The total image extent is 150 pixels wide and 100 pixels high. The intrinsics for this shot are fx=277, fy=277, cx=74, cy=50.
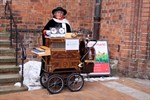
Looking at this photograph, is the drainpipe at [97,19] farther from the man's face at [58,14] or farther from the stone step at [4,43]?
the stone step at [4,43]

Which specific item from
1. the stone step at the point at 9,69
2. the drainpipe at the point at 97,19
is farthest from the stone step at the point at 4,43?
the drainpipe at the point at 97,19

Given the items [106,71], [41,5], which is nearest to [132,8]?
[106,71]

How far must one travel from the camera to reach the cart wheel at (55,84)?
559cm

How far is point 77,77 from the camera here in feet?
19.5

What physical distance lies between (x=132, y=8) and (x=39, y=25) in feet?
8.23

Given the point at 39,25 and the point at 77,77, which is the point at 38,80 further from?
the point at 39,25

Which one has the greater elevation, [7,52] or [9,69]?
[7,52]

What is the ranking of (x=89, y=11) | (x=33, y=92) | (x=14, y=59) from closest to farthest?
(x=33, y=92), (x=14, y=59), (x=89, y=11)

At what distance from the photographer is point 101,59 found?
724 cm

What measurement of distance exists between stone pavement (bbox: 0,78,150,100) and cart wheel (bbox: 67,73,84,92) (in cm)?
10

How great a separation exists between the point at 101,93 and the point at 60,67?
39.7 inches

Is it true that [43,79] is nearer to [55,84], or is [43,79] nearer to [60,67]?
[55,84]

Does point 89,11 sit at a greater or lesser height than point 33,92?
greater

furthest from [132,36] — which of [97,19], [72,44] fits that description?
[72,44]
